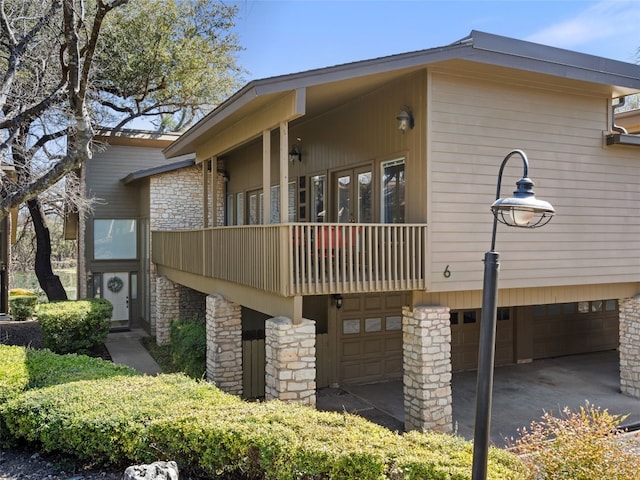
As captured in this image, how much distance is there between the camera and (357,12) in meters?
12.5

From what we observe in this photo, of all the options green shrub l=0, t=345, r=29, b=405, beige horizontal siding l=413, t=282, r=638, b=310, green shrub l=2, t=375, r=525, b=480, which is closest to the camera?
green shrub l=2, t=375, r=525, b=480

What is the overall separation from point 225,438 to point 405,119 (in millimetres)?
5417

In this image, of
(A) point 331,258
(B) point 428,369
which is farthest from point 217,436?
(B) point 428,369

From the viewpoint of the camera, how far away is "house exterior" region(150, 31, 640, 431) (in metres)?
7.30

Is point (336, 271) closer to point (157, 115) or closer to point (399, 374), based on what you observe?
point (399, 374)

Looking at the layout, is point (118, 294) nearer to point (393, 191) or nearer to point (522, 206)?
point (393, 191)

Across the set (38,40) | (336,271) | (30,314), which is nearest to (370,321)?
(336,271)

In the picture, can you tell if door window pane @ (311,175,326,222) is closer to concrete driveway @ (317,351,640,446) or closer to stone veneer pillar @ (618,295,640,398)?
concrete driveway @ (317,351,640,446)

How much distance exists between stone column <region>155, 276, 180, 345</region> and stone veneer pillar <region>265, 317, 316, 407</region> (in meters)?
8.14

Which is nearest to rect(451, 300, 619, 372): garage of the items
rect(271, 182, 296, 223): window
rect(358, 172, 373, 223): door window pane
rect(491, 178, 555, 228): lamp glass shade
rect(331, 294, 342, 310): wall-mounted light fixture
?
rect(331, 294, 342, 310): wall-mounted light fixture

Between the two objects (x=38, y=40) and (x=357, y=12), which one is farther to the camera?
(x=357, y=12)

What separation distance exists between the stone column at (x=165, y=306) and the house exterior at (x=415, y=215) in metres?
3.67

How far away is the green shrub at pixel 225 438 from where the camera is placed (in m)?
4.19

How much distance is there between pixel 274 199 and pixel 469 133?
6523 millimetres
